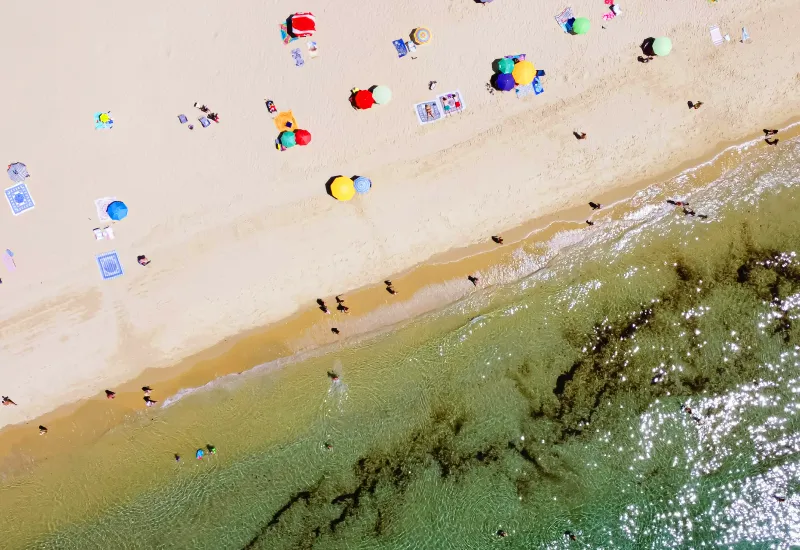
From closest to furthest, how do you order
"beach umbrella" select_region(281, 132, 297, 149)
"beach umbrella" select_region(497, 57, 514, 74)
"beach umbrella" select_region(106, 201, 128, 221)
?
"beach umbrella" select_region(106, 201, 128, 221) < "beach umbrella" select_region(281, 132, 297, 149) < "beach umbrella" select_region(497, 57, 514, 74)

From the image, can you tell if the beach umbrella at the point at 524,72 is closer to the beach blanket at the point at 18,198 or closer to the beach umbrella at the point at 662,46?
the beach umbrella at the point at 662,46

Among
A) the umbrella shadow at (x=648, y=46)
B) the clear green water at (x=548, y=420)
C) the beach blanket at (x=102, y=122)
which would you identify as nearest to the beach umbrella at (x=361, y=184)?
the clear green water at (x=548, y=420)

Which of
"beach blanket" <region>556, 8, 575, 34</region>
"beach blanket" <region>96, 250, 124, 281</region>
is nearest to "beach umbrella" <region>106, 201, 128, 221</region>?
"beach blanket" <region>96, 250, 124, 281</region>

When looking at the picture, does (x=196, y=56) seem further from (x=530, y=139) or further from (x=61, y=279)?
(x=530, y=139)

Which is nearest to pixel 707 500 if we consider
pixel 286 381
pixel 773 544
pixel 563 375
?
pixel 773 544

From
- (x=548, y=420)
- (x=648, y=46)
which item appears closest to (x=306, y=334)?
(x=548, y=420)

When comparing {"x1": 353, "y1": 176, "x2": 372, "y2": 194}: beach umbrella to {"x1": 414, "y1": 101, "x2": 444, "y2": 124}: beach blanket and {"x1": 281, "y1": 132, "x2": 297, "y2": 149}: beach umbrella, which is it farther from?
{"x1": 414, "y1": 101, "x2": 444, "y2": 124}: beach blanket
